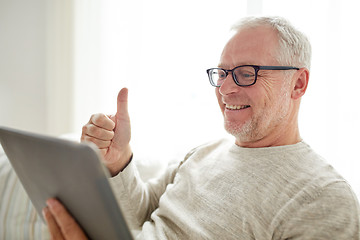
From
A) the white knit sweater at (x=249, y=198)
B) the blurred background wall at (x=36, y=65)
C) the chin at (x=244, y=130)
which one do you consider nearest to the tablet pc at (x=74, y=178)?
the white knit sweater at (x=249, y=198)

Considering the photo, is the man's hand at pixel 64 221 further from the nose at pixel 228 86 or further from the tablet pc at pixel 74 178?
the nose at pixel 228 86

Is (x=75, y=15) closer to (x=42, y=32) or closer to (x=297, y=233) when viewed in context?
(x=42, y=32)

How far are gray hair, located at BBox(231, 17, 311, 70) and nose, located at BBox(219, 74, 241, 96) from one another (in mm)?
163

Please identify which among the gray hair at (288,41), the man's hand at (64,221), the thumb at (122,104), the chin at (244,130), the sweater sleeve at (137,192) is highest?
the gray hair at (288,41)

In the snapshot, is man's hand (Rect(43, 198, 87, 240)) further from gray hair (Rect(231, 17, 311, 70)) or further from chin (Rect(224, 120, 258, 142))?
gray hair (Rect(231, 17, 311, 70))

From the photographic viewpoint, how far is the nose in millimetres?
1104

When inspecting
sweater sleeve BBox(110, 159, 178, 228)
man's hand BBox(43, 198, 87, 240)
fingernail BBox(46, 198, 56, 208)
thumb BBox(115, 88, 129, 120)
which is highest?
thumb BBox(115, 88, 129, 120)

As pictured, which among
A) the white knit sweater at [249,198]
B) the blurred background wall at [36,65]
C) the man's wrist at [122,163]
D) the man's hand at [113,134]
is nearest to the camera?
the white knit sweater at [249,198]

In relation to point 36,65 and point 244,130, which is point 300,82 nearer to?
point 244,130

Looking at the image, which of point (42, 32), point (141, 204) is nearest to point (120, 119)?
point (141, 204)

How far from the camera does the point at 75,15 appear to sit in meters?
2.50

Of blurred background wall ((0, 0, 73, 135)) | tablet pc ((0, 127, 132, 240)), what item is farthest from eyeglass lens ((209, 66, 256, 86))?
blurred background wall ((0, 0, 73, 135))

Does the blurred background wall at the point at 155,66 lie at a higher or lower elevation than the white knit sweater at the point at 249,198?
higher

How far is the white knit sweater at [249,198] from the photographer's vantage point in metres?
0.81
